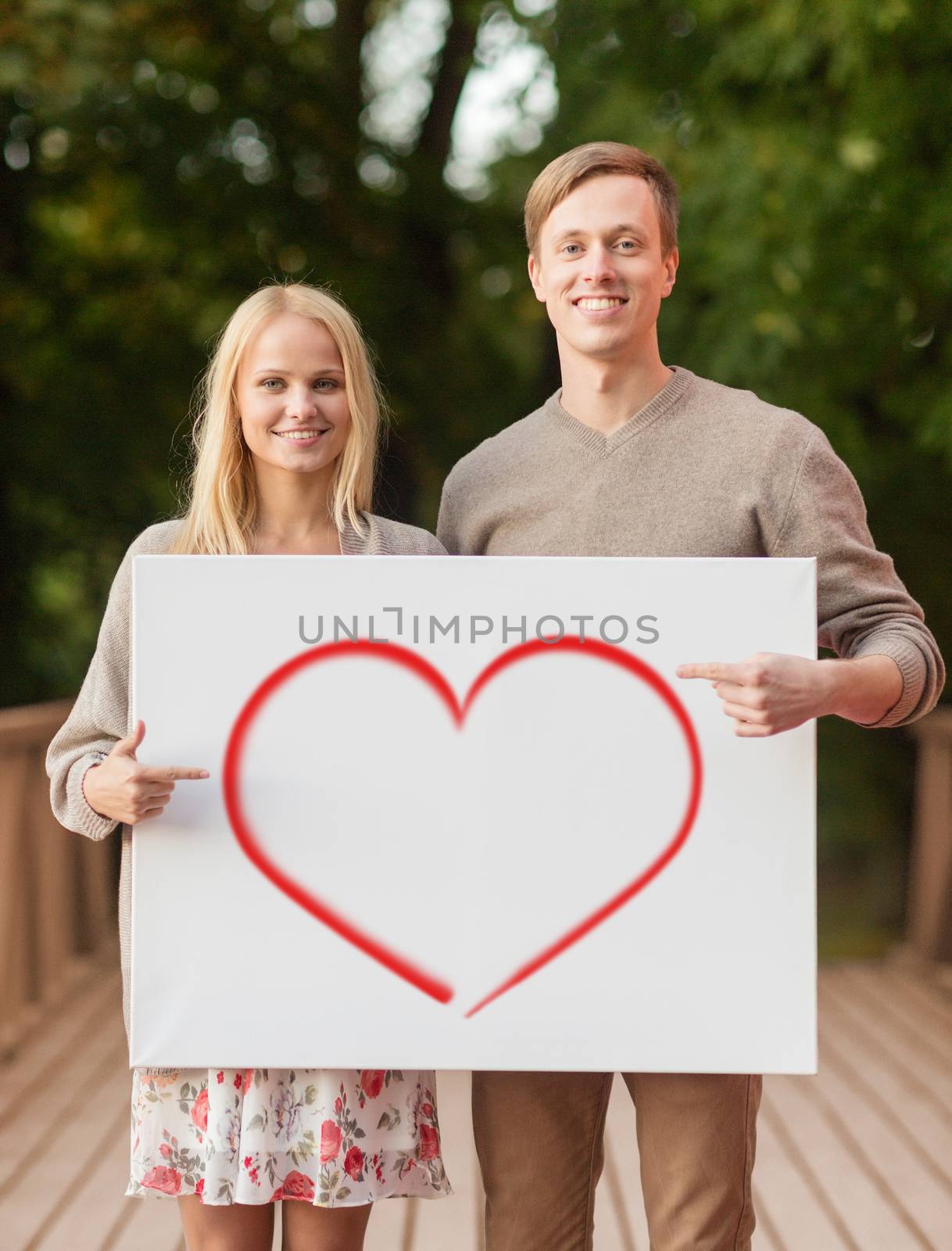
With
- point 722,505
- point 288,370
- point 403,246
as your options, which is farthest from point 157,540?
point 403,246

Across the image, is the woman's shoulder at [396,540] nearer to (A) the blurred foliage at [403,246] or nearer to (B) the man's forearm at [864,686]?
(B) the man's forearm at [864,686]

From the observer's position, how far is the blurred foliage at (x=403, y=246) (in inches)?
166

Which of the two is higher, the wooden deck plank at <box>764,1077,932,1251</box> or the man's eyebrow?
the man's eyebrow

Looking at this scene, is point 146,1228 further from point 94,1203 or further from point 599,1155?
point 599,1155

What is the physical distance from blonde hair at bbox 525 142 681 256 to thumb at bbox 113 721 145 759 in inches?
31.4

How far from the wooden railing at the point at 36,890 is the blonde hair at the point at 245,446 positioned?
98.4 inches

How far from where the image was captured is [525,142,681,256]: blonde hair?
1.81 metres

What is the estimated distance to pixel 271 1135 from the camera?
1.71m

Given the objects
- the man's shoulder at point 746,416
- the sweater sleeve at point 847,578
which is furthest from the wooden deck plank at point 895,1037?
the man's shoulder at point 746,416

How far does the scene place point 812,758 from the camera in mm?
1651

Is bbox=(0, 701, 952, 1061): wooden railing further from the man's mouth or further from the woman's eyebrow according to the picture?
the man's mouth

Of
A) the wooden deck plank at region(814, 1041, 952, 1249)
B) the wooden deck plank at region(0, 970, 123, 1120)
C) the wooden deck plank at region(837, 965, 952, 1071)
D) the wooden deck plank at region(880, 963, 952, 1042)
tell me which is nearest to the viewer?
the wooden deck plank at region(814, 1041, 952, 1249)

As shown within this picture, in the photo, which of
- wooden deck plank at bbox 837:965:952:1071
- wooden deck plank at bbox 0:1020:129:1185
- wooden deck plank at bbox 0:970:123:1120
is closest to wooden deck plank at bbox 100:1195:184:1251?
wooden deck plank at bbox 0:1020:129:1185

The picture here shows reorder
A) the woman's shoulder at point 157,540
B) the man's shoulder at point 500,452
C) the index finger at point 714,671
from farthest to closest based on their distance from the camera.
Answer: the man's shoulder at point 500,452 < the woman's shoulder at point 157,540 < the index finger at point 714,671
